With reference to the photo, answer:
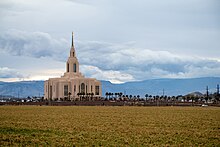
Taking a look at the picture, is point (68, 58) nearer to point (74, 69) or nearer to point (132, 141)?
point (74, 69)

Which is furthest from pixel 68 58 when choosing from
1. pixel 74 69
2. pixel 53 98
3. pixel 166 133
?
pixel 166 133

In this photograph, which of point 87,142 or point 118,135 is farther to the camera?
point 118,135

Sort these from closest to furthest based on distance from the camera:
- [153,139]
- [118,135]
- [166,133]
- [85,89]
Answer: [153,139] < [118,135] < [166,133] < [85,89]

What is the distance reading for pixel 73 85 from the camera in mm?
152625

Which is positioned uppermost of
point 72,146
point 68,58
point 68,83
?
point 68,58

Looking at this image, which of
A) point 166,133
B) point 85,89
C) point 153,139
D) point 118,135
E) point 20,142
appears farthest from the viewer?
point 85,89

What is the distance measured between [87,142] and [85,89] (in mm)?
131009

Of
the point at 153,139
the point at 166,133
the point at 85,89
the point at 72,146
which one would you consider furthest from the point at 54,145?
the point at 85,89

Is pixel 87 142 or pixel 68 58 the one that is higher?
pixel 68 58

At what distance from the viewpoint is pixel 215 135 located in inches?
1035

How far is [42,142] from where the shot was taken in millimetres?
22391

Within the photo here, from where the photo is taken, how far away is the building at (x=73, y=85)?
152 meters

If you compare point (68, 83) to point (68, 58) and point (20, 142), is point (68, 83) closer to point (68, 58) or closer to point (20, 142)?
point (68, 58)

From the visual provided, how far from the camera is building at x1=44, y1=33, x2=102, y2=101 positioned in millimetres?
152375
